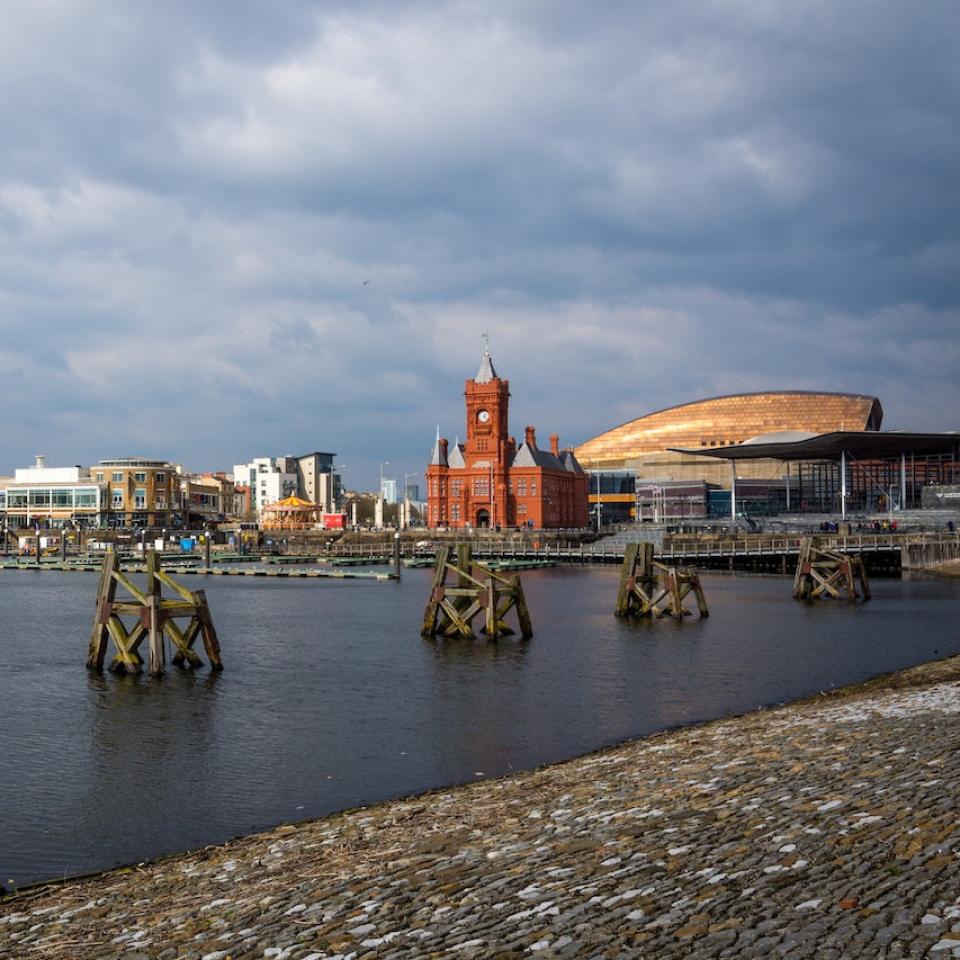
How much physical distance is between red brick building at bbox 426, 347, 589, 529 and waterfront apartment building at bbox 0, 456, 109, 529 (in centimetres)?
5938

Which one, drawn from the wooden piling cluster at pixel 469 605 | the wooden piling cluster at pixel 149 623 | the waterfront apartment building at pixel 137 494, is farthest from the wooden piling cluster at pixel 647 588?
the waterfront apartment building at pixel 137 494

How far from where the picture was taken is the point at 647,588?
181 ft

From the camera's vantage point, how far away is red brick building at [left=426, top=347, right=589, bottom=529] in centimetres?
13475

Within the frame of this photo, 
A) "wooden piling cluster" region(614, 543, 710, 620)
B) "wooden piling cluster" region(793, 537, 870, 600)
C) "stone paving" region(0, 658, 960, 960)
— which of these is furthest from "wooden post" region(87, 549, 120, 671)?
"wooden piling cluster" region(793, 537, 870, 600)

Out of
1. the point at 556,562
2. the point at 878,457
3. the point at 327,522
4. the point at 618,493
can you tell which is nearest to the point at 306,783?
the point at 556,562

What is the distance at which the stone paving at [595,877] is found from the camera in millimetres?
9812

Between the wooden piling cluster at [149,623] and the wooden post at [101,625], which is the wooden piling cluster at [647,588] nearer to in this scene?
the wooden piling cluster at [149,623]

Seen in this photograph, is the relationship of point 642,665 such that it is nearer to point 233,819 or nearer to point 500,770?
point 500,770

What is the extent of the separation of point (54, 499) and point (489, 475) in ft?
249

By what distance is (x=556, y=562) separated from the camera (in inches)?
4331

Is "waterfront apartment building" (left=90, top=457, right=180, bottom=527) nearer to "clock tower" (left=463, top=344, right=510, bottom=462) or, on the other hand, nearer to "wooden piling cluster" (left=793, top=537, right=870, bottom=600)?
"clock tower" (left=463, top=344, right=510, bottom=462)

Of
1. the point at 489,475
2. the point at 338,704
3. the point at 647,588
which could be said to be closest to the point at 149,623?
the point at 338,704

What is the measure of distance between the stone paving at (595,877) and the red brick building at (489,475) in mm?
115571

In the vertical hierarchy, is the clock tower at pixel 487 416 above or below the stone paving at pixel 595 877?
above
